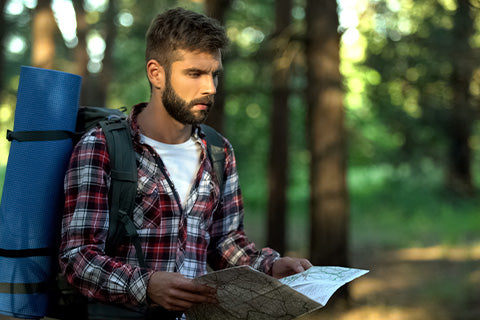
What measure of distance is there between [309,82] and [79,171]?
258 inches

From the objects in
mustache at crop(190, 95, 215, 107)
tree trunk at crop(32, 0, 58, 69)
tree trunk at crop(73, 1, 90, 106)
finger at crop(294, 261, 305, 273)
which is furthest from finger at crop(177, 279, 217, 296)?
tree trunk at crop(73, 1, 90, 106)

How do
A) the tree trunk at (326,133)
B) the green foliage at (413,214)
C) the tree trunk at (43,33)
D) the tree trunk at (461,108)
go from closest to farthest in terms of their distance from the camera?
1. the tree trunk at (326,133)
2. the tree trunk at (43,33)
3. the tree trunk at (461,108)
4. the green foliage at (413,214)

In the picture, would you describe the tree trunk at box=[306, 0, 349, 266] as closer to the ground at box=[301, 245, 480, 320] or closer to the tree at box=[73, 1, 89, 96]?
the ground at box=[301, 245, 480, 320]

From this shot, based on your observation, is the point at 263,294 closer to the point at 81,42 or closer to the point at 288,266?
the point at 288,266

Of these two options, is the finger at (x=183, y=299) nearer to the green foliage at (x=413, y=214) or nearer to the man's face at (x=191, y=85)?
the man's face at (x=191, y=85)

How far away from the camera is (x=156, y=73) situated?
246 cm

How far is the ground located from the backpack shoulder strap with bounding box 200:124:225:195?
5930 millimetres

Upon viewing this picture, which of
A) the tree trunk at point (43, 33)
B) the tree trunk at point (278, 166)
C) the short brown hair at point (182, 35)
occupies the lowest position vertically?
the tree trunk at point (278, 166)

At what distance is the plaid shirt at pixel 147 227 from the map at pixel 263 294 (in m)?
0.27

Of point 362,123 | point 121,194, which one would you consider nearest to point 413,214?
point 362,123

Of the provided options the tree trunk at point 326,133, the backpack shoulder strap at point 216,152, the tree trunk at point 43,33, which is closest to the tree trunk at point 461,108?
the tree trunk at point 326,133

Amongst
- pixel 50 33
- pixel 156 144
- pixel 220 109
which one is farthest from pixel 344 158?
pixel 50 33

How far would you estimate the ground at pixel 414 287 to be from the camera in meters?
8.30

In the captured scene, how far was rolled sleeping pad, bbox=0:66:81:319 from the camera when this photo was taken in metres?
2.26
